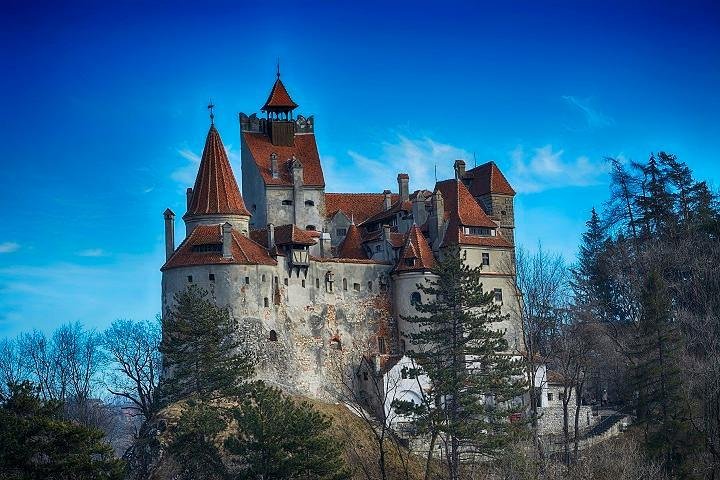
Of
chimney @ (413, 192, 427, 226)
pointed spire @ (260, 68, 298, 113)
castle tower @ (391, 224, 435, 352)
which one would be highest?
pointed spire @ (260, 68, 298, 113)

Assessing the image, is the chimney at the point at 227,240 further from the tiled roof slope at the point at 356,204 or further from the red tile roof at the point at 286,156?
the tiled roof slope at the point at 356,204

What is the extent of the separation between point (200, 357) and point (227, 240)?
1127 centimetres

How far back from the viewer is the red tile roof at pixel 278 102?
320 ft

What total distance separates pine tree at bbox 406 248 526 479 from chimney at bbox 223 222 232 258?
1360 centimetres

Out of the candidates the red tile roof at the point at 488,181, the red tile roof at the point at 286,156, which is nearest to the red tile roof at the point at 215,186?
the red tile roof at the point at 286,156

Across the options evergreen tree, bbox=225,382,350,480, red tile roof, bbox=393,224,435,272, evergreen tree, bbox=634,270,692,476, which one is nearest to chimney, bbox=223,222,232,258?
red tile roof, bbox=393,224,435,272

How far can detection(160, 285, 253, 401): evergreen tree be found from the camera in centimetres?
7200

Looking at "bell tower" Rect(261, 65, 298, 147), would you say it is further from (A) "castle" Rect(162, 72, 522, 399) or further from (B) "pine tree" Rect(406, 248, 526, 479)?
(B) "pine tree" Rect(406, 248, 526, 479)

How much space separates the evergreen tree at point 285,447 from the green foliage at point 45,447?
10.5 meters

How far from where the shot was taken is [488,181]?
311ft

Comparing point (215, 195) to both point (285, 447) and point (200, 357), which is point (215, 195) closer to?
point (200, 357)

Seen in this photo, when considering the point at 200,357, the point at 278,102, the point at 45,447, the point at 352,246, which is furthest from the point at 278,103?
the point at 45,447

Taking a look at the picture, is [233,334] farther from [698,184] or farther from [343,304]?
[698,184]

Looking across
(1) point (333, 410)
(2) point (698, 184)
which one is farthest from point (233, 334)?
(2) point (698, 184)
